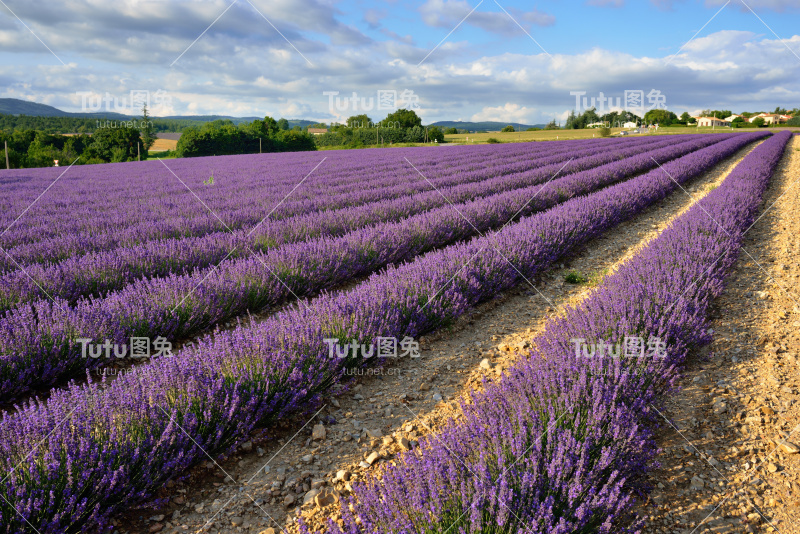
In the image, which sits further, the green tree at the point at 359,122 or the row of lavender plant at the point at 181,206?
the green tree at the point at 359,122

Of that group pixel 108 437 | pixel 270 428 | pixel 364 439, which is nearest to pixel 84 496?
pixel 108 437

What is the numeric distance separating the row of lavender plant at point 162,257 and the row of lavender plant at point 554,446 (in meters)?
3.11

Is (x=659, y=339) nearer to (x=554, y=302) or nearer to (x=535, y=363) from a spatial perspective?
(x=535, y=363)

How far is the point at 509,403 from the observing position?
2.07 meters

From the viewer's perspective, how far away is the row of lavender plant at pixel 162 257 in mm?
3597

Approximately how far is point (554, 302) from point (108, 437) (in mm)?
3639

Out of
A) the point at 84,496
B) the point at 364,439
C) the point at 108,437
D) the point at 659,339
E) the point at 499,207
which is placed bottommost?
the point at 364,439

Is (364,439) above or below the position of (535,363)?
below

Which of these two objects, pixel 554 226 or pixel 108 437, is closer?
pixel 108 437

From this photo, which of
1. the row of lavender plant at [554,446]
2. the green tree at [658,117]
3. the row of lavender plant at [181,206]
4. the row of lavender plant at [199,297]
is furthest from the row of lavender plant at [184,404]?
the green tree at [658,117]

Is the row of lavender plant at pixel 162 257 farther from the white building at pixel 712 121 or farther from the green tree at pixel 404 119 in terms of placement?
the white building at pixel 712 121

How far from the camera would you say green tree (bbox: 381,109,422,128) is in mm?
57791

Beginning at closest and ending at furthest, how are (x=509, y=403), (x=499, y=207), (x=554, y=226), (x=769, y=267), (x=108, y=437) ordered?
1. (x=108, y=437)
2. (x=509, y=403)
3. (x=769, y=267)
4. (x=554, y=226)
5. (x=499, y=207)

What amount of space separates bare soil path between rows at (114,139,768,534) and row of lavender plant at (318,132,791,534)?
273 millimetres
